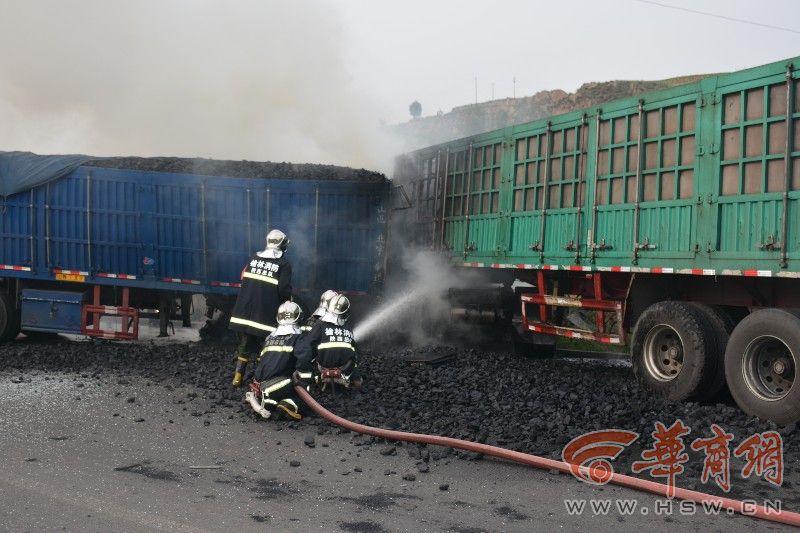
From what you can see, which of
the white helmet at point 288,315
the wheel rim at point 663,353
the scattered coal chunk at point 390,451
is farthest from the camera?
the wheel rim at point 663,353

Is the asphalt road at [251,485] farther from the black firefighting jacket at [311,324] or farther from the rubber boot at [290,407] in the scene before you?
the black firefighting jacket at [311,324]

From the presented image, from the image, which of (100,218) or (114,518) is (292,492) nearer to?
(114,518)

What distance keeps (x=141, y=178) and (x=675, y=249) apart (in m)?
8.64

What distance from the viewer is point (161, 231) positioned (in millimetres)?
13078

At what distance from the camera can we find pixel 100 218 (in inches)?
514

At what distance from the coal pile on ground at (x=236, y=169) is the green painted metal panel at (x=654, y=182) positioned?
2.17m

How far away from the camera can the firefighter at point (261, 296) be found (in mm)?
9539

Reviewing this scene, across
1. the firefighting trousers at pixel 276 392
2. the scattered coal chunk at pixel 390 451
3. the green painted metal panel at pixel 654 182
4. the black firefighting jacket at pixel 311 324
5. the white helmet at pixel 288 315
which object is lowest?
the scattered coal chunk at pixel 390 451

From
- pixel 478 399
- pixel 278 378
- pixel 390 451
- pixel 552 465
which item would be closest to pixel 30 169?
pixel 278 378

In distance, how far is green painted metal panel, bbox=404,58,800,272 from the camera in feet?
24.8

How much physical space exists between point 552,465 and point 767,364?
3.12 meters

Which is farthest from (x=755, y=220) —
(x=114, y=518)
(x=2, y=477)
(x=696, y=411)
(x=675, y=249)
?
(x=2, y=477)

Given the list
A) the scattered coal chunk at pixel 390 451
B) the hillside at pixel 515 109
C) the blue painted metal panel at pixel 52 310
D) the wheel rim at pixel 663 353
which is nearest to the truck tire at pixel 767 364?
the wheel rim at pixel 663 353

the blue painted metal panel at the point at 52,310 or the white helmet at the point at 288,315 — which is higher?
the white helmet at the point at 288,315
